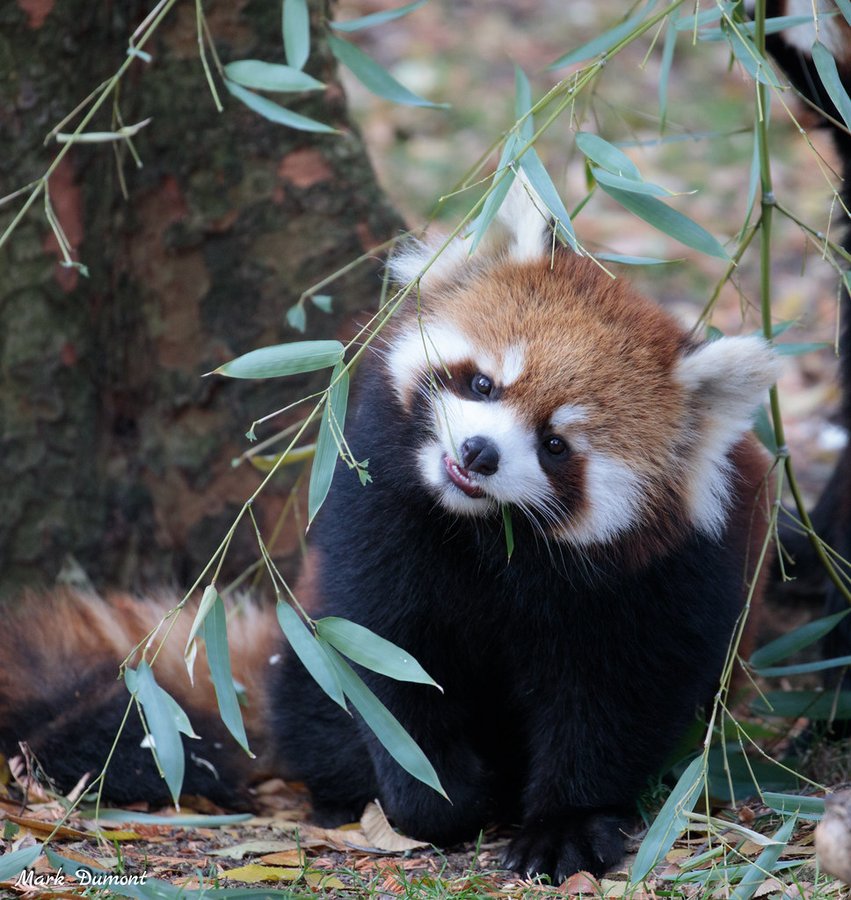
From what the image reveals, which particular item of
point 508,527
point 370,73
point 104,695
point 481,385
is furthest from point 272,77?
point 104,695

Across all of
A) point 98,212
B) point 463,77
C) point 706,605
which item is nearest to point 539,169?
point 706,605

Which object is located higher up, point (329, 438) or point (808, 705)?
point (329, 438)

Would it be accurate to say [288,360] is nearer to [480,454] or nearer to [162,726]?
[480,454]

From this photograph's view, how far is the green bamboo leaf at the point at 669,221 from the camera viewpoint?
111 inches

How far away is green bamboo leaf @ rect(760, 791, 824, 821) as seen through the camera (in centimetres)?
287

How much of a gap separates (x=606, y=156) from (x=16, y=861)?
208 cm

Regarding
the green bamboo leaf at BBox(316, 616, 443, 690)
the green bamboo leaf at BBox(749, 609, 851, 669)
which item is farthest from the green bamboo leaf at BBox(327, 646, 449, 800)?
the green bamboo leaf at BBox(749, 609, 851, 669)

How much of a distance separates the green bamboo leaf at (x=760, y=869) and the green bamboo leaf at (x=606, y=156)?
157 cm

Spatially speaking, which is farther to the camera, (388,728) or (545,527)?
(545,527)

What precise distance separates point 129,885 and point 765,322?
2.18 meters

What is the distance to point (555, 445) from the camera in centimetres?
284

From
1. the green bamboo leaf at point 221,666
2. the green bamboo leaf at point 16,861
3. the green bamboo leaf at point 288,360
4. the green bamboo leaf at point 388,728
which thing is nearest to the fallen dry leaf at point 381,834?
the green bamboo leaf at point 388,728

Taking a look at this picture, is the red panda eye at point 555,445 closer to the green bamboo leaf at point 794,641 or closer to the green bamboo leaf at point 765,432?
the green bamboo leaf at point 765,432

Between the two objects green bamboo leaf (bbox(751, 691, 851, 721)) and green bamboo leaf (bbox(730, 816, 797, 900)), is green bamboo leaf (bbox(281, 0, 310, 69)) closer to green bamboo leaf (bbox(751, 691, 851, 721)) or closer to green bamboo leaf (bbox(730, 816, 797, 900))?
green bamboo leaf (bbox(730, 816, 797, 900))
